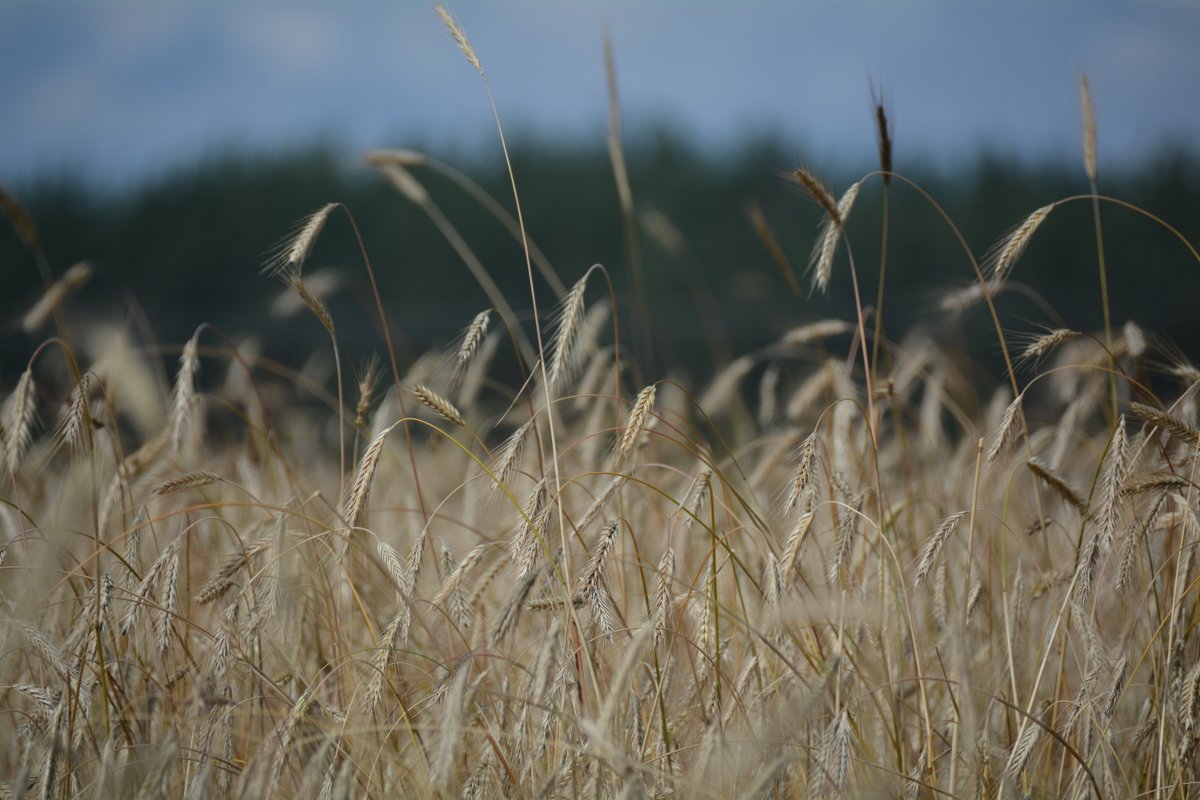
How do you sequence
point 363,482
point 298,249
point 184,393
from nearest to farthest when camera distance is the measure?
point 363,482, point 298,249, point 184,393

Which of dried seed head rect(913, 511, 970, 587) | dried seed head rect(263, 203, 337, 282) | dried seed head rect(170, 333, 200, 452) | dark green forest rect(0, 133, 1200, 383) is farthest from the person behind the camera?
dark green forest rect(0, 133, 1200, 383)

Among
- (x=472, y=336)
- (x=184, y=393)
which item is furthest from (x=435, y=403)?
(x=184, y=393)

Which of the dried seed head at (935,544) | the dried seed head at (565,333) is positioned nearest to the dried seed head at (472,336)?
the dried seed head at (565,333)

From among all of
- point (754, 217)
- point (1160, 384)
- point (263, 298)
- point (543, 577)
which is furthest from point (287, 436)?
point (263, 298)

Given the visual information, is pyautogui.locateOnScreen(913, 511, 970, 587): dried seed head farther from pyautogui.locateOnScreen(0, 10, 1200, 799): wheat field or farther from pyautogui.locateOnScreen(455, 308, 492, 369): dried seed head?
pyautogui.locateOnScreen(455, 308, 492, 369): dried seed head

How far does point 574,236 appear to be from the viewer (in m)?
13.9

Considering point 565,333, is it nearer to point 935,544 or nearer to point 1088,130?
point 935,544

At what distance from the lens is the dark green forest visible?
11.7 metres

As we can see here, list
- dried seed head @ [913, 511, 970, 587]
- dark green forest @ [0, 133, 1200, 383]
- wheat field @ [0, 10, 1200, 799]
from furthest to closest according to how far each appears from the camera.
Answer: dark green forest @ [0, 133, 1200, 383]
dried seed head @ [913, 511, 970, 587]
wheat field @ [0, 10, 1200, 799]

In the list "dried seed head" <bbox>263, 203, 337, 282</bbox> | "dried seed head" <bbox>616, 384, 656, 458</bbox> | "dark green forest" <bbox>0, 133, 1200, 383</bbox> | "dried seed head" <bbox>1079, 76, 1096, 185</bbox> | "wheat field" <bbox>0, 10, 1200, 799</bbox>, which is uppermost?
"dried seed head" <bbox>1079, 76, 1096, 185</bbox>

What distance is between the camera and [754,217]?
2.59m

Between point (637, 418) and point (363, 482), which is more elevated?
point (637, 418)

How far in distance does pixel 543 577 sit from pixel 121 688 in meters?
0.88

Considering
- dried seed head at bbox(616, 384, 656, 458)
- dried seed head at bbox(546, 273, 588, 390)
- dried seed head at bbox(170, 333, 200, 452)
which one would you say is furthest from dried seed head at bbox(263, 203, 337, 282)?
dried seed head at bbox(616, 384, 656, 458)
